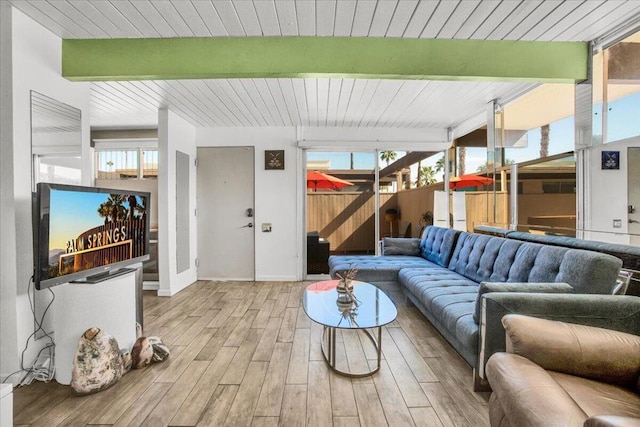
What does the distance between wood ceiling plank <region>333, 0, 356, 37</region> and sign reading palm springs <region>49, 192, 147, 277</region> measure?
215 centimetres

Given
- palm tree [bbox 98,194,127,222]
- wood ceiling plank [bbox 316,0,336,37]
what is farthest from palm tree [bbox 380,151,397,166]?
palm tree [bbox 98,194,127,222]

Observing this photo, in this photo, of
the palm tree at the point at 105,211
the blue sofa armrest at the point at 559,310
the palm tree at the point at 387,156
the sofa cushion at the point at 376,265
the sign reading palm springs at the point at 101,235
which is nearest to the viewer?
the blue sofa armrest at the point at 559,310

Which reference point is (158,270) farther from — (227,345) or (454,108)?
(454,108)

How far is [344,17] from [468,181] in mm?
3226

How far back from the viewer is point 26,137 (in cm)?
204

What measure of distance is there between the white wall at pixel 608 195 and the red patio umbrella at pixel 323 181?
307cm

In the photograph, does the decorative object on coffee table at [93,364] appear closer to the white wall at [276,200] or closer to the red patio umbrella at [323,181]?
the white wall at [276,200]

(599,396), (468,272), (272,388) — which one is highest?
(468,272)

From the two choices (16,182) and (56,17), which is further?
(56,17)

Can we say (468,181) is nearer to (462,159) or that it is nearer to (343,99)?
(462,159)

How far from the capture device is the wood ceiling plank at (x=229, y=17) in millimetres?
1971

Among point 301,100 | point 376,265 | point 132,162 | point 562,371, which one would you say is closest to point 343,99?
point 301,100

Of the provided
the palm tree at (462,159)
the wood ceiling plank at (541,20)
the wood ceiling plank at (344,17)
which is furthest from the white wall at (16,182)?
the palm tree at (462,159)

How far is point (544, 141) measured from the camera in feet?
9.93
